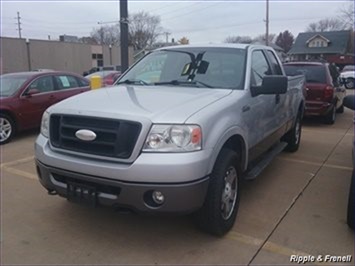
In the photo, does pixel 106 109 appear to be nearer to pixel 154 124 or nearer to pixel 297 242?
pixel 154 124

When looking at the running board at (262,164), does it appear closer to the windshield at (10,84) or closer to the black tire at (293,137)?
the black tire at (293,137)

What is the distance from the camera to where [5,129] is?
8.11 meters

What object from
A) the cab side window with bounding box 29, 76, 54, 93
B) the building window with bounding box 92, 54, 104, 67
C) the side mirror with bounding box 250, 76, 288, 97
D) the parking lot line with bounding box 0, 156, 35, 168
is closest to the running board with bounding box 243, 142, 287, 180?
the side mirror with bounding box 250, 76, 288, 97

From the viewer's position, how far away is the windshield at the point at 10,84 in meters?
8.43

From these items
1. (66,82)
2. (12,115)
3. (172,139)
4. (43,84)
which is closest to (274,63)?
(172,139)

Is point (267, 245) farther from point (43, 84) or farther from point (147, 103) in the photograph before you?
point (43, 84)

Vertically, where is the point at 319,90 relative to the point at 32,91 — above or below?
below

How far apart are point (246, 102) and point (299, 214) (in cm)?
136

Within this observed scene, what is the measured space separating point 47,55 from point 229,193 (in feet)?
147

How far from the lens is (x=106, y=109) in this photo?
11.1 ft

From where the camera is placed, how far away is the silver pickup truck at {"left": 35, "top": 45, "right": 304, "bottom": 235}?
313cm

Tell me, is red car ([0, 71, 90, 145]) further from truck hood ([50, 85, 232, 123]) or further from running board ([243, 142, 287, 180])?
running board ([243, 142, 287, 180])

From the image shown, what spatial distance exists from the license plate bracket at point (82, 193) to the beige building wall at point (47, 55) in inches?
1510

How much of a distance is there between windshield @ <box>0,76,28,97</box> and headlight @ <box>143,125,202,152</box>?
6219mm
